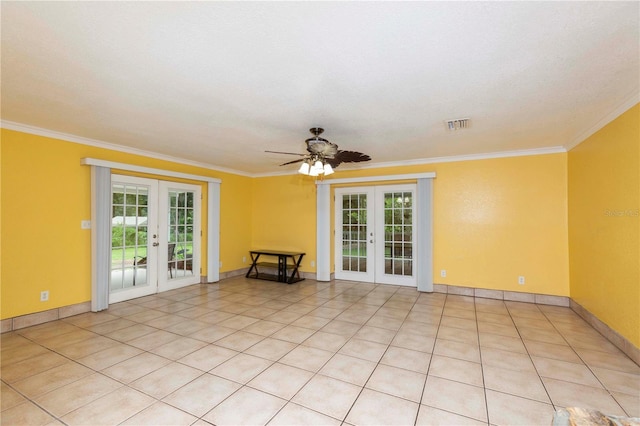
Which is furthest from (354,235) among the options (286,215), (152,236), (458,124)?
(152,236)

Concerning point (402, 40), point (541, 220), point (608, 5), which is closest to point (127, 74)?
point (402, 40)

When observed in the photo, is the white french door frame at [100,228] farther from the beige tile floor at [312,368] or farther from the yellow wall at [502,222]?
the yellow wall at [502,222]

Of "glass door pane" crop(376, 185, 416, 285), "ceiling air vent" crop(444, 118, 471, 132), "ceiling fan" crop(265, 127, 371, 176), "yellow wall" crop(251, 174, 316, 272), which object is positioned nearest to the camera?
"ceiling fan" crop(265, 127, 371, 176)

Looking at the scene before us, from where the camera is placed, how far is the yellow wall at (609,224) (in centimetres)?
270

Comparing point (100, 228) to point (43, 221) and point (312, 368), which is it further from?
point (312, 368)

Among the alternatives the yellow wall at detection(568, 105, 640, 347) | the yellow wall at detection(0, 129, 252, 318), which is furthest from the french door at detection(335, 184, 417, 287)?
the yellow wall at detection(0, 129, 252, 318)

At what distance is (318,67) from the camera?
216 centimetres

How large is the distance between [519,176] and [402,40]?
12.9 ft

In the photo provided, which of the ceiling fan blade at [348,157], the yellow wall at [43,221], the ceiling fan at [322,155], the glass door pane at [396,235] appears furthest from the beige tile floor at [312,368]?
the ceiling fan blade at [348,157]

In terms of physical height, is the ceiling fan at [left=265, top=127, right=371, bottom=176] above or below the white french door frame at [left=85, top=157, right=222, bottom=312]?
above

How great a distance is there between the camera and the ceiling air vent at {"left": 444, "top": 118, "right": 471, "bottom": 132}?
3254 mm

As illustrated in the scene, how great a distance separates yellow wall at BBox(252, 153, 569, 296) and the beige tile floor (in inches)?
27.0

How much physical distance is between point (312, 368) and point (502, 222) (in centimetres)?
401

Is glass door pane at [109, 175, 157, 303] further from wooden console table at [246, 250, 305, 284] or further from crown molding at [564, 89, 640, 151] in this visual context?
crown molding at [564, 89, 640, 151]
